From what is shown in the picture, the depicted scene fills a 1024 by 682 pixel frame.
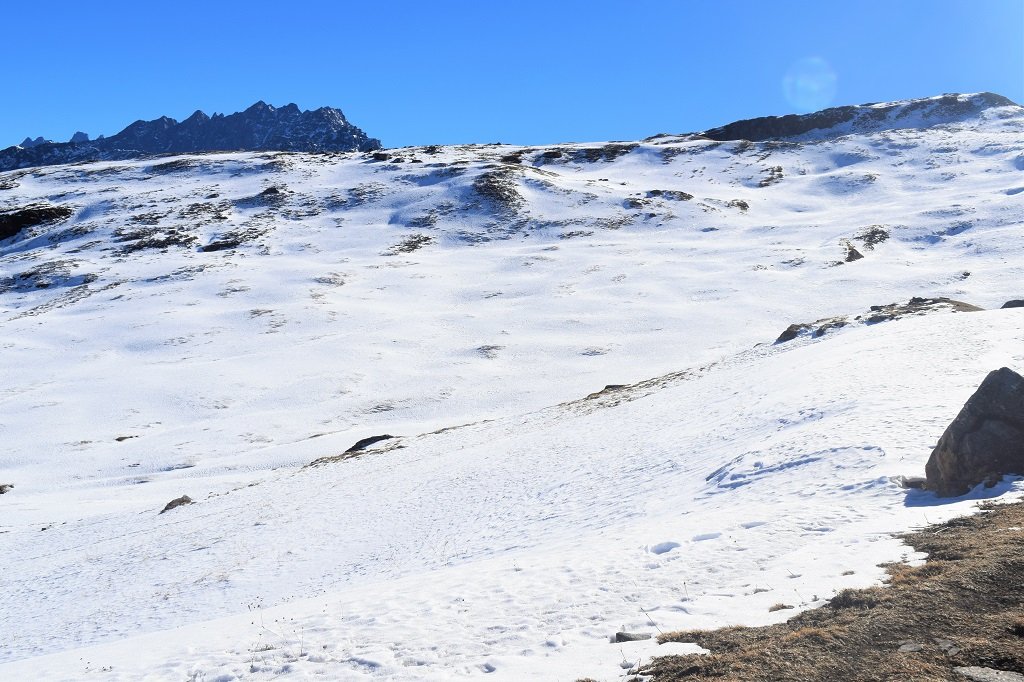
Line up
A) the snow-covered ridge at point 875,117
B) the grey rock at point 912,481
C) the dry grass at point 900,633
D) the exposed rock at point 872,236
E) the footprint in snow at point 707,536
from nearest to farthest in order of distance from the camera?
the dry grass at point 900,633 → the footprint in snow at point 707,536 → the grey rock at point 912,481 → the exposed rock at point 872,236 → the snow-covered ridge at point 875,117

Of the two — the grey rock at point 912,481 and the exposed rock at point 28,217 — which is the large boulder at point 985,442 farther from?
the exposed rock at point 28,217

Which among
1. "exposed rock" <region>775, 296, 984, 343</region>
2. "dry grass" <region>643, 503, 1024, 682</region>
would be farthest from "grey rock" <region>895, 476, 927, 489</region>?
"exposed rock" <region>775, 296, 984, 343</region>

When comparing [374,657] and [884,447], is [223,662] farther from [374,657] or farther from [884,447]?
[884,447]

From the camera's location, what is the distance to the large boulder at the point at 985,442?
12.1m

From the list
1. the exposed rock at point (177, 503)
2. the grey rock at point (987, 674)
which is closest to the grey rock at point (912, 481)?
the grey rock at point (987, 674)

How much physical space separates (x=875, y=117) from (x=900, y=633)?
5921 inches

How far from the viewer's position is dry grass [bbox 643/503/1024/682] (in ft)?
22.1

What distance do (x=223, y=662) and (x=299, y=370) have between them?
3891 cm

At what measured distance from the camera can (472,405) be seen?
1591 inches

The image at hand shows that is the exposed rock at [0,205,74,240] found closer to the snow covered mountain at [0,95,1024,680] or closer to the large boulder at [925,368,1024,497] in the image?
the snow covered mountain at [0,95,1024,680]

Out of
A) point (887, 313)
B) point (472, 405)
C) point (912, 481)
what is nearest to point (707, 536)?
point (912, 481)

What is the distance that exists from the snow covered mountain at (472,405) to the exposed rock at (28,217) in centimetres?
54

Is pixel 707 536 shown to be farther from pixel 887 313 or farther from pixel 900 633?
pixel 887 313

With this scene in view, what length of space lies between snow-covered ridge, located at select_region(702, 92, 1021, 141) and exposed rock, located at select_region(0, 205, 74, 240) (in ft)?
398
